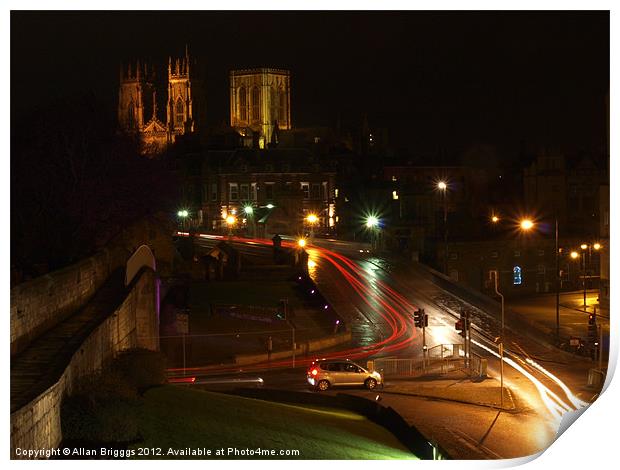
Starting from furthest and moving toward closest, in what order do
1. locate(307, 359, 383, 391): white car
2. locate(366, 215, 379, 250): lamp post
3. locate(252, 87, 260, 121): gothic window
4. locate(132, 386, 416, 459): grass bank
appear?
1. locate(252, 87, 260, 121): gothic window
2. locate(366, 215, 379, 250): lamp post
3. locate(307, 359, 383, 391): white car
4. locate(132, 386, 416, 459): grass bank

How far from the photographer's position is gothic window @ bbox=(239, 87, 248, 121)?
136 metres

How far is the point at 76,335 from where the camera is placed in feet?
62.0

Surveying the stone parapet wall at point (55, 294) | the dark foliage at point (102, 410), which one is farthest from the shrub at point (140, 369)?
the stone parapet wall at point (55, 294)

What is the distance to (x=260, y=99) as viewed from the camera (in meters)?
137

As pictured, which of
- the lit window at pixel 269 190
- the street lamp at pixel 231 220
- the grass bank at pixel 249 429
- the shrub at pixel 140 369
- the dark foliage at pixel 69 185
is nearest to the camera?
the grass bank at pixel 249 429

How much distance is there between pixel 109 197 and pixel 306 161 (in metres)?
52.8

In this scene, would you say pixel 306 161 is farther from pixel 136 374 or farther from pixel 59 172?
pixel 136 374

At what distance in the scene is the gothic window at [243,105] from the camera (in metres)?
136

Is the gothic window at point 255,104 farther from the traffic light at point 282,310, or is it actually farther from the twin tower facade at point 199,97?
the traffic light at point 282,310

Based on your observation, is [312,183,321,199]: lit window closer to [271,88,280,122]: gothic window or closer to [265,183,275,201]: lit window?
[265,183,275,201]: lit window

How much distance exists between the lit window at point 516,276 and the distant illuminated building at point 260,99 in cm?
7063

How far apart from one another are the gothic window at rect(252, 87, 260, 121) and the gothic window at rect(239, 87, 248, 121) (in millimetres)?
852

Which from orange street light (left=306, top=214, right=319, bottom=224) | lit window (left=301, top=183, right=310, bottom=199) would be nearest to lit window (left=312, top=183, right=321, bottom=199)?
lit window (left=301, top=183, right=310, bottom=199)

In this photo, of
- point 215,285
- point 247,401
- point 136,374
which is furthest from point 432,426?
point 215,285
